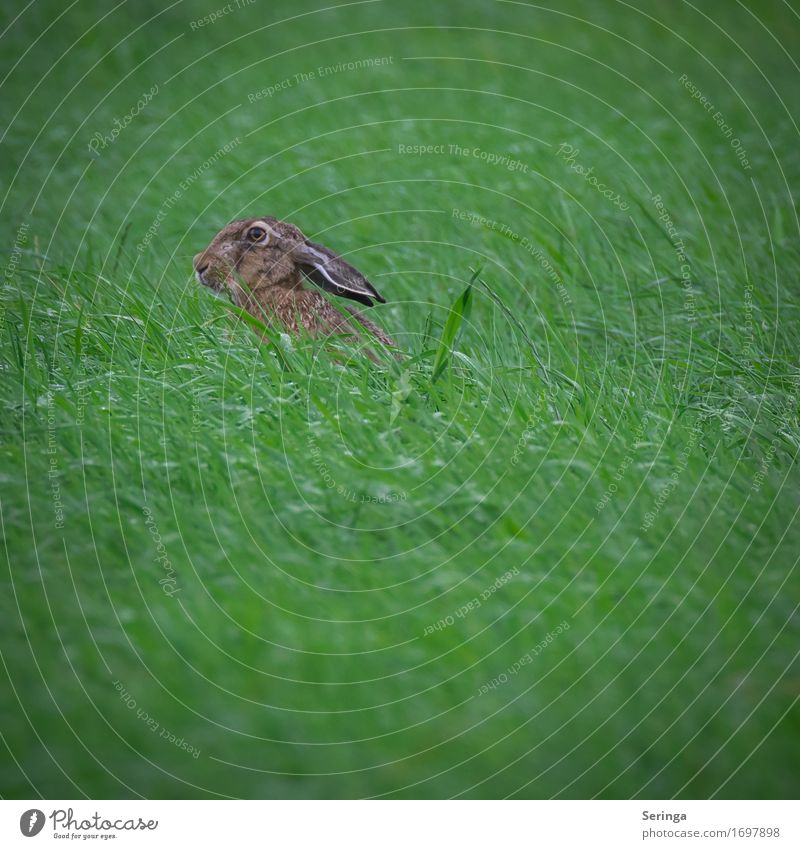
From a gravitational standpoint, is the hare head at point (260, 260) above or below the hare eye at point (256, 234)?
below

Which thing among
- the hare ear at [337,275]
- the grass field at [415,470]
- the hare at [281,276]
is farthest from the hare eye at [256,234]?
the grass field at [415,470]

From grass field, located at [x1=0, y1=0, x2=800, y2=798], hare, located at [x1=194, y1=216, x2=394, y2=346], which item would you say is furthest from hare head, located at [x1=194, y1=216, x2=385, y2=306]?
grass field, located at [x1=0, y1=0, x2=800, y2=798]

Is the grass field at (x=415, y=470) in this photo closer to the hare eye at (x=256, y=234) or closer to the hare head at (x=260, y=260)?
the hare head at (x=260, y=260)

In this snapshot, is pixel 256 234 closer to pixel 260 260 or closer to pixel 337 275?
pixel 260 260

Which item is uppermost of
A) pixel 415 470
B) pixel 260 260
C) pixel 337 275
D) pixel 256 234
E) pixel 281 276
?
pixel 256 234

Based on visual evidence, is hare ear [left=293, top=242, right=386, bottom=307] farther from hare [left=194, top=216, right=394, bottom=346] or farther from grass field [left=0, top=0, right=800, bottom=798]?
grass field [left=0, top=0, right=800, bottom=798]

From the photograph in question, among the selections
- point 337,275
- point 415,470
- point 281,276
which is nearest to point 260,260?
point 281,276

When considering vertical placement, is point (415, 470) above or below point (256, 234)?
below
